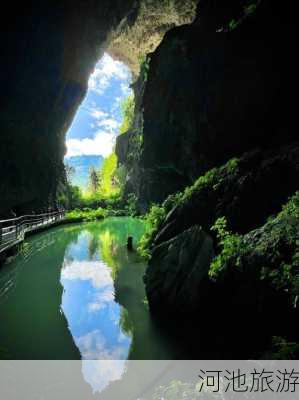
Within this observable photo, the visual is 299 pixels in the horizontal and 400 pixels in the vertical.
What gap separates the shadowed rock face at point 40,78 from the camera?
2603cm

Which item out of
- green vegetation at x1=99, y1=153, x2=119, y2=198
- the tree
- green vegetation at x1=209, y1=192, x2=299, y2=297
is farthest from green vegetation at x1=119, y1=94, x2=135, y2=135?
green vegetation at x1=209, y1=192, x2=299, y2=297

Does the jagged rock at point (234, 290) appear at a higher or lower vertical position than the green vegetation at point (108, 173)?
lower

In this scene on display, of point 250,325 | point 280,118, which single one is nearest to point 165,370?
point 250,325

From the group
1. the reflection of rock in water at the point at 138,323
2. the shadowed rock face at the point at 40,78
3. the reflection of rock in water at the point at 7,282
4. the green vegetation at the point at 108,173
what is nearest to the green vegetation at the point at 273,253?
the reflection of rock in water at the point at 138,323

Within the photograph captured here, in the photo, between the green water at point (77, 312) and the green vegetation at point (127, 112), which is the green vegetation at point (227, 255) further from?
the green vegetation at point (127, 112)

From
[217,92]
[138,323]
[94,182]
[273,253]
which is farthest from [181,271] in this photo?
[94,182]

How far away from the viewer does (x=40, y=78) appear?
1206 inches

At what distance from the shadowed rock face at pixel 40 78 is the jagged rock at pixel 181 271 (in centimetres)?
2149

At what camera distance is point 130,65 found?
5344cm

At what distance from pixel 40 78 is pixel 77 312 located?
2839 centimetres

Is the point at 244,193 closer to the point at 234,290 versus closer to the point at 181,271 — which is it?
the point at 181,271

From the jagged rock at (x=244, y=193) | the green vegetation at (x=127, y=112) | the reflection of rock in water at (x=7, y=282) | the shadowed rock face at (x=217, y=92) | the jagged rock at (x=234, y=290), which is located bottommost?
the reflection of rock in water at (x=7, y=282)

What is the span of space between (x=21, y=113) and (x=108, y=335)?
27.2 m

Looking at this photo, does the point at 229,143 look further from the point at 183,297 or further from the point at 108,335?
the point at 108,335
